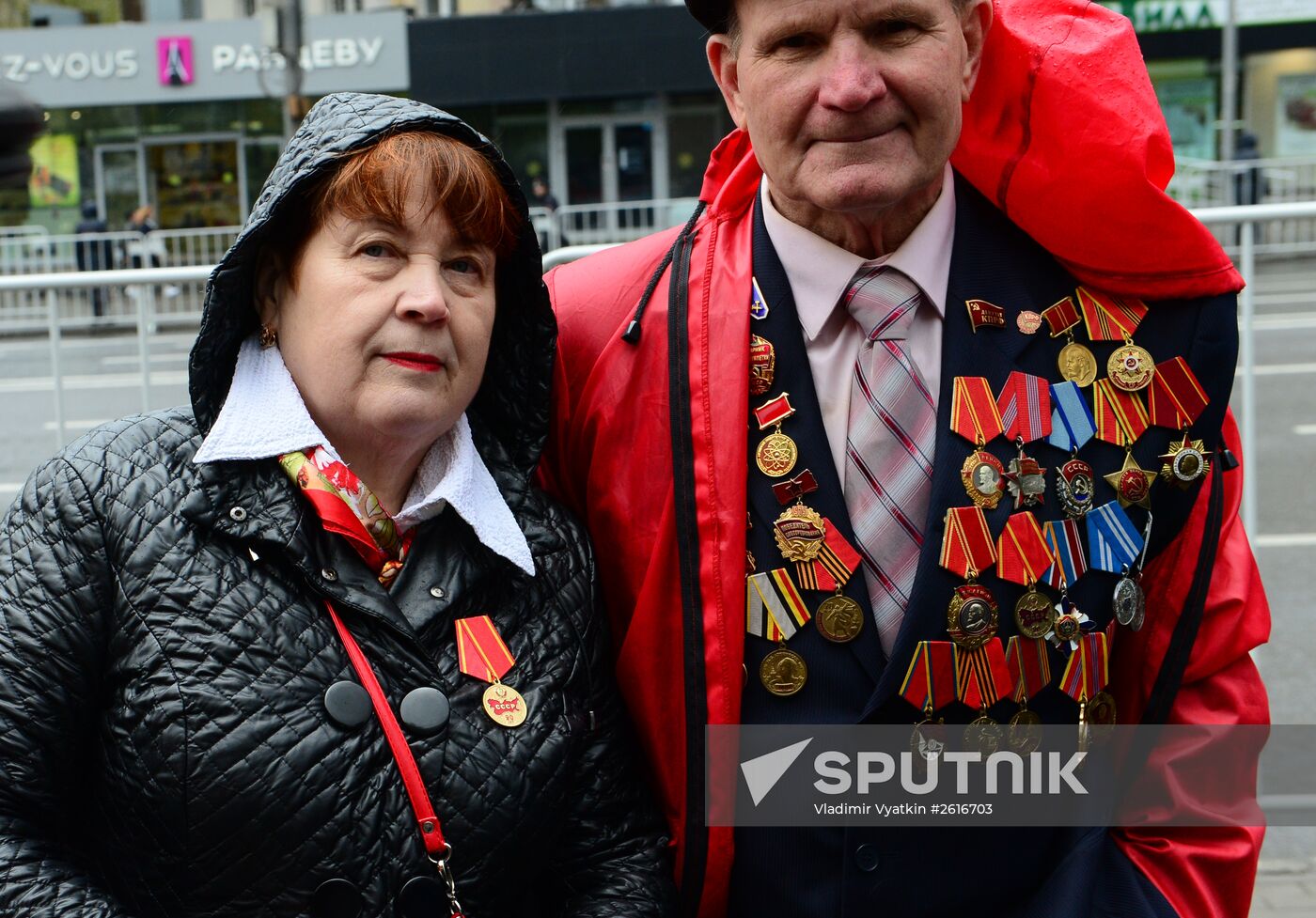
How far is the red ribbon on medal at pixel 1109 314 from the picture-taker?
7.32 feet

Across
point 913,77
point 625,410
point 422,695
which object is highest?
point 913,77

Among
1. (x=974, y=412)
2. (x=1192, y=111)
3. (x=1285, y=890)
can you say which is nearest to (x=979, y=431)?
(x=974, y=412)

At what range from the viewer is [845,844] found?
2166mm

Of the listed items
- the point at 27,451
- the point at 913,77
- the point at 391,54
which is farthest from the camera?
the point at 391,54

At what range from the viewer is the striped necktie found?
2182mm

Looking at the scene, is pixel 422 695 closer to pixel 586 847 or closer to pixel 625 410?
pixel 586 847

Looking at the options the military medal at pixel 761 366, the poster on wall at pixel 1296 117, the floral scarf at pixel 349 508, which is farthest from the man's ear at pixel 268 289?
the poster on wall at pixel 1296 117

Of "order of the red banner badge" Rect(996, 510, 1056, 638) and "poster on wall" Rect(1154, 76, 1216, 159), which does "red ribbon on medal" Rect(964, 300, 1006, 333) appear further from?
"poster on wall" Rect(1154, 76, 1216, 159)

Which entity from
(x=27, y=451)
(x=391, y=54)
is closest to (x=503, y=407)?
(x=27, y=451)

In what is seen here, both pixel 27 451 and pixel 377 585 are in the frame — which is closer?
pixel 377 585

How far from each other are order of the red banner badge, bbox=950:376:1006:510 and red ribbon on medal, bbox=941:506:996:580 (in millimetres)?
29

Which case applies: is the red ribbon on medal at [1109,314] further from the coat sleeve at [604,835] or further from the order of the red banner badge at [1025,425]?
the coat sleeve at [604,835]

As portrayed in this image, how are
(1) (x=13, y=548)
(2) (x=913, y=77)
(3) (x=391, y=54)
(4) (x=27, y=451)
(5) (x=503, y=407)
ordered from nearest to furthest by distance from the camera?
(1) (x=13, y=548) → (2) (x=913, y=77) → (5) (x=503, y=407) → (4) (x=27, y=451) → (3) (x=391, y=54)

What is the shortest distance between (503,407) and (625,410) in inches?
7.4
